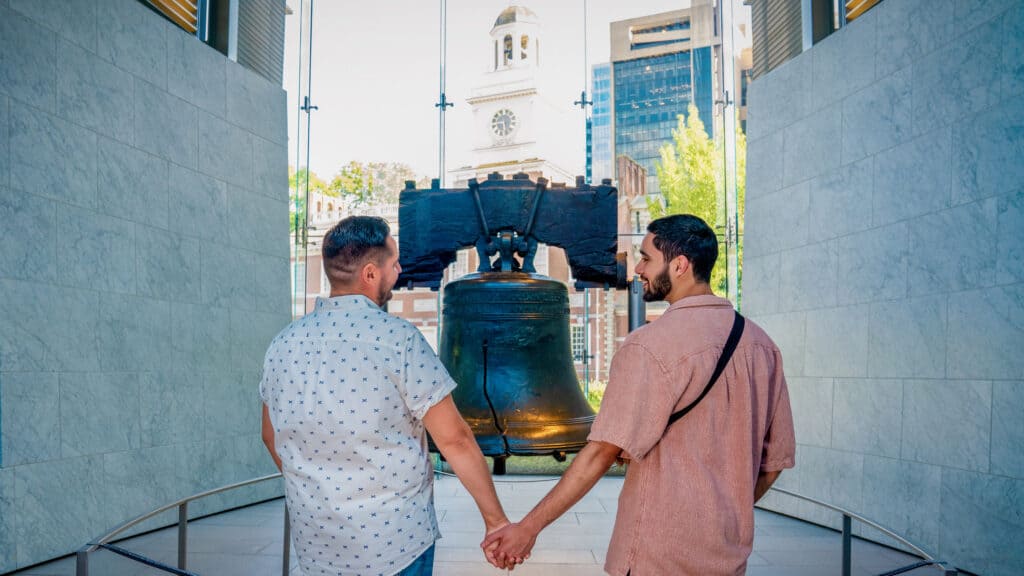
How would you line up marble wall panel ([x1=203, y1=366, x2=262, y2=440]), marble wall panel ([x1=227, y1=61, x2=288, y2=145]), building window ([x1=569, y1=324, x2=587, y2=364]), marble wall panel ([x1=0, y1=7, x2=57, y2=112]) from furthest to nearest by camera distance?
building window ([x1=569, y1=324, x2=587, y2=364]) → marble wall panel ([x1=227, y1=61, x2=288, y2=145]) → marble wall panel ([x1=203, y1=366, x2=262, y2=440]) → marble wall panel ([x1=0, y1=7, x2=57, y2=112])

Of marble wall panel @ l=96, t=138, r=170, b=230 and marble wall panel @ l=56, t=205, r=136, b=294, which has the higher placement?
marble wall panel @ l=96, t=138, r=170, b=230

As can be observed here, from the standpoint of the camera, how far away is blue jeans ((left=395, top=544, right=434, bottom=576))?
6.20 feet

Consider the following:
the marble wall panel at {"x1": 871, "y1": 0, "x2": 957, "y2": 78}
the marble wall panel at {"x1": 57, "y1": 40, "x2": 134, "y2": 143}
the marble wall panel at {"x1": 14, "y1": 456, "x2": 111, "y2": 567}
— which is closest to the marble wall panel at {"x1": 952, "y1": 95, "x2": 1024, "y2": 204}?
the marble wall panel at {"x1": 871, "y1": 0, "x2": 957, "y2": 78}

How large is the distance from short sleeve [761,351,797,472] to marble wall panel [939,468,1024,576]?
124 inches

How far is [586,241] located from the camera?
2.83 m

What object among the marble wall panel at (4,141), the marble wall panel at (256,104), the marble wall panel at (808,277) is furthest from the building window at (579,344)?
the marble wall panel at (4,141)

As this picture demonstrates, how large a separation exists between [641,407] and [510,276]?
3.35ft

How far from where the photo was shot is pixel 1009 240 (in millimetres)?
4539

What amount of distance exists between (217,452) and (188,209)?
194 cm

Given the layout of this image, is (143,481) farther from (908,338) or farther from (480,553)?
(908,338)

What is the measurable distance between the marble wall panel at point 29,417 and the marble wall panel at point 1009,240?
5.64 meters

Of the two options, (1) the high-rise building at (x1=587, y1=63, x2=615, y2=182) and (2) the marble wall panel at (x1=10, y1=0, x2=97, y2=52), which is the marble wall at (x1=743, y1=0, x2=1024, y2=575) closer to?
(1) the high-rise building at (x1=587, y1=63, x2=615, y2=182)

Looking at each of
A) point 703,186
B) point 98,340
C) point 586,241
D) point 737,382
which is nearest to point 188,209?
point 98,340

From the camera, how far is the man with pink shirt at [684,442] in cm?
186
